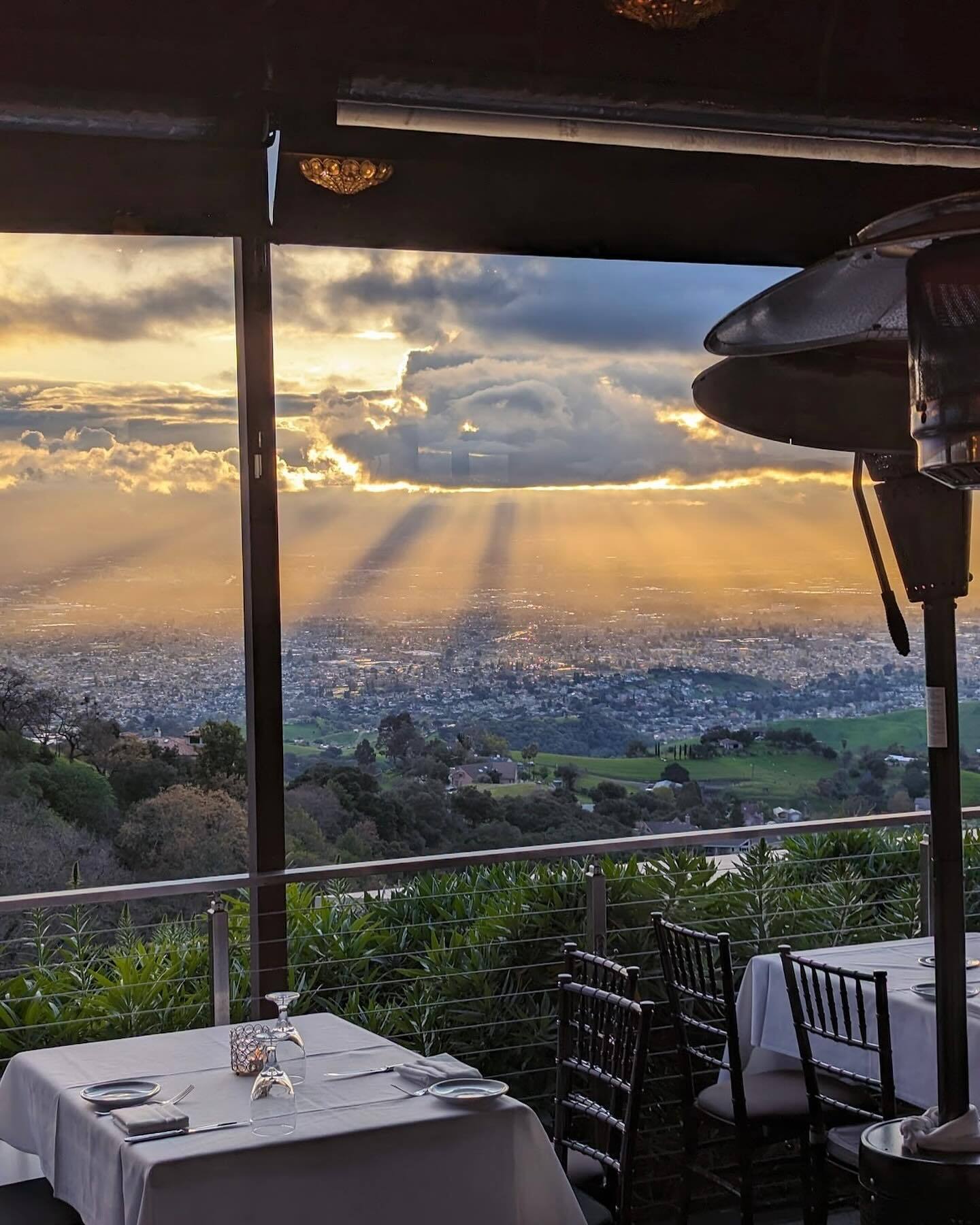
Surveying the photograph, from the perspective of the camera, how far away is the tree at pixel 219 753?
208 inches

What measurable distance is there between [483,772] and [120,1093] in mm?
3078

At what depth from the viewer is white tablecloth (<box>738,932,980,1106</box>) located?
3.24 meters

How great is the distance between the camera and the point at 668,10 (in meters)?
3.10

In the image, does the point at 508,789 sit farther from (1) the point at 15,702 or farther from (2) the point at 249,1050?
(2) the point at 249,1050

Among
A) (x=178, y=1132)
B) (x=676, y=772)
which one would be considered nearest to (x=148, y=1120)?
(x=178, y=1132)

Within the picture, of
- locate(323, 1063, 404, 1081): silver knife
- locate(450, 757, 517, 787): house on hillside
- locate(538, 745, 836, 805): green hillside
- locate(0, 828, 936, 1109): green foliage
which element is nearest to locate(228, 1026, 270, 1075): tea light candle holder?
locate(323, 1063, 404, 1081): silver knife

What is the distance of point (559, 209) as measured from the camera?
478 centimetres

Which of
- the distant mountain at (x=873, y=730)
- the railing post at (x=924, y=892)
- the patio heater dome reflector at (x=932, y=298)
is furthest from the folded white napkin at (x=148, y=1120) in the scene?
the distant mountain at (x=873, y=730)

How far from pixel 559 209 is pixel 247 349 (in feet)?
4.21

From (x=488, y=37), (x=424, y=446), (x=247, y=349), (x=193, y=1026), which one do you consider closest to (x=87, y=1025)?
(x=193, y=1026)

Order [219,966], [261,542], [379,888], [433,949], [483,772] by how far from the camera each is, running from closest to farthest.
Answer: [219,966]
[261,542]
[433,949]
[379,888]
[483,772]

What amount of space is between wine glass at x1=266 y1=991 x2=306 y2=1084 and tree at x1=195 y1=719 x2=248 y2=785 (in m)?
2.57

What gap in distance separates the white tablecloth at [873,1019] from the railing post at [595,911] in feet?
1.39

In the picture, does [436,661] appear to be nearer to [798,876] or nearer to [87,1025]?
[798,876]
